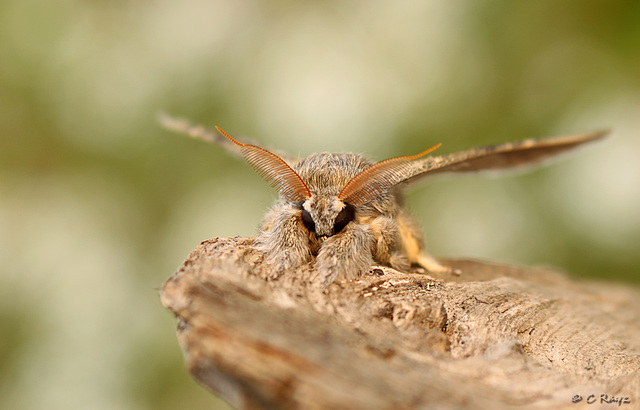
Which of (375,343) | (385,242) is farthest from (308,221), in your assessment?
(375,343)

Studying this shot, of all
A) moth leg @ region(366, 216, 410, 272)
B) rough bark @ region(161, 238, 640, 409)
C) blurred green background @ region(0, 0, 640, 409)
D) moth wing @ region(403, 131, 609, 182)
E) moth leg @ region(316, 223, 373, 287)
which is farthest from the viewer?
blurred green background @ region(0, 0, 640, 409)

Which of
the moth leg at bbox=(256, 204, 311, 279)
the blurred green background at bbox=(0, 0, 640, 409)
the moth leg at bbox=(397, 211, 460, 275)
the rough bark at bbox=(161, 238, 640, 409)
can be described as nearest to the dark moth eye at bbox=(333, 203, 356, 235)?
the moth leg at bbox=(256, 204, 311, 279)

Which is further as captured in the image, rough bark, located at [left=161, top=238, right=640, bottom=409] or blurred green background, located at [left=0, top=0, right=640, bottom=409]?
blurred green background, located at [left=0, top=0, right=640, bottom=409]

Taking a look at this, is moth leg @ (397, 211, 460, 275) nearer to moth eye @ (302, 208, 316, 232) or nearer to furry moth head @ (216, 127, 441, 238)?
furry moth head @ (216, 127, 441, 238)

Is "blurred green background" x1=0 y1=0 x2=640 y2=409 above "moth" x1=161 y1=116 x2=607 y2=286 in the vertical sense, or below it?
above

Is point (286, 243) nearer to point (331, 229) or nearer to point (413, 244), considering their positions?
point (331, 229)

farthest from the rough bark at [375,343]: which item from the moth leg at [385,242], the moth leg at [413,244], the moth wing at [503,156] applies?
the moth wing at [503,156]

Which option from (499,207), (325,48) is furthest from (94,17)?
(499,207)
